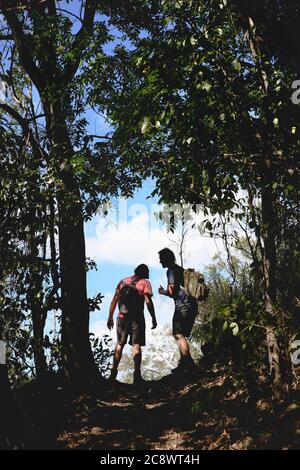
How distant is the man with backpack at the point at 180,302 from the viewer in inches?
364

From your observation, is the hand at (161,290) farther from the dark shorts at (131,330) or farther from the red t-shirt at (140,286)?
the dark shorts at (131,330)

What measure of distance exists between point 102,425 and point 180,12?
617 cm

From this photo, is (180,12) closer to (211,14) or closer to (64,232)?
(211,14)

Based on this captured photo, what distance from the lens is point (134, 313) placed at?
9555mm

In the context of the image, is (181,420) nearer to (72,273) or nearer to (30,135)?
(72,273)

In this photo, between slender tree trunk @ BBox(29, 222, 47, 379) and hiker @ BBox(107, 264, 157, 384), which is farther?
hiker @ BBox(107, 264, 157, 384)

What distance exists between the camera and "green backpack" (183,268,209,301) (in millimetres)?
9148

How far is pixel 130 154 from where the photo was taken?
300 inches

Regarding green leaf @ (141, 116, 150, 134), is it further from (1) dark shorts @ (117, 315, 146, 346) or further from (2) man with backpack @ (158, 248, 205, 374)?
(1) dark shorts @ (117, 315, 146, 346)

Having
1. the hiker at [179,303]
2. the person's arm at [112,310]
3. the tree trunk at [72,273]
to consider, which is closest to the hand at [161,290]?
the hiker at [179,303]

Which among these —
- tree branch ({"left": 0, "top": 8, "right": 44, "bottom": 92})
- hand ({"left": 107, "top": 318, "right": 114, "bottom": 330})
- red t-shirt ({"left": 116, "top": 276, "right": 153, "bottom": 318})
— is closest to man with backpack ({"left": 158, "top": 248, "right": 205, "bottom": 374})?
red t-shirt ({"left": 116, "top": 276, "right": 153, "bottom": 318})

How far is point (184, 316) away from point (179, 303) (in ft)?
0.91

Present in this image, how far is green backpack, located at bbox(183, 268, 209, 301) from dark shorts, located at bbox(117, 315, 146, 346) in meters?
1.18

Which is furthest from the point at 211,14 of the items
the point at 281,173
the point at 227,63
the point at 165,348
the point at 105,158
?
A: the point at 165,348
